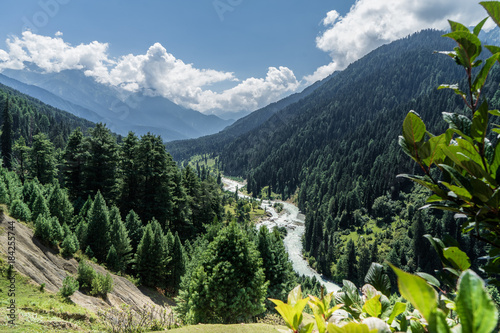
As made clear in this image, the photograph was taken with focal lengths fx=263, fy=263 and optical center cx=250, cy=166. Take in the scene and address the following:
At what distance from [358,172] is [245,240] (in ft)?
492

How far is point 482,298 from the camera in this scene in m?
0.71

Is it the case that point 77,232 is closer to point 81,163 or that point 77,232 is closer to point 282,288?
point 81,163

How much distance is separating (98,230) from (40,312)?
11.8m

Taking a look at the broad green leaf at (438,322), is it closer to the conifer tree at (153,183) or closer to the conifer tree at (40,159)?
the conifer tree at (153,183)

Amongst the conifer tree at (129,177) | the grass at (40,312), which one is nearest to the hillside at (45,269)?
the grass at (40,312)

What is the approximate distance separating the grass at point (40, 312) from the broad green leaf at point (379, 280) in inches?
390

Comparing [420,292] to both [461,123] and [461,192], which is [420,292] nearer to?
[461,192]

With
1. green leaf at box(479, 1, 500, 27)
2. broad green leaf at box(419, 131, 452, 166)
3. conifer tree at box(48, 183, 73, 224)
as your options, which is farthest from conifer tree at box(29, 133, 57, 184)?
green leaf at box(479, 1, 500, 27)

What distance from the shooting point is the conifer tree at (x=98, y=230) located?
Result: 2072 cm

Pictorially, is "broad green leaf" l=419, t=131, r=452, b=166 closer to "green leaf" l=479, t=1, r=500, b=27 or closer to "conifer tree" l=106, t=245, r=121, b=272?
"green leaf" l=479, t=1, r=500, b=27

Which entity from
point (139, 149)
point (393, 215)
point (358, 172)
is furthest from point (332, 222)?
point (139, 149)

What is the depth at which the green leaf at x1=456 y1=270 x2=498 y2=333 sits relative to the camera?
711 millimetres

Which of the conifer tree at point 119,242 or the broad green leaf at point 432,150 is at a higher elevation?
the broad green leaf at point 432,150

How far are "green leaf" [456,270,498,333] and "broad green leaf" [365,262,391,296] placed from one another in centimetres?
124
